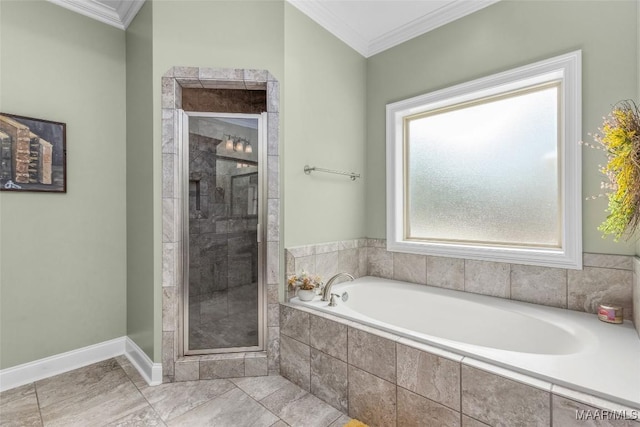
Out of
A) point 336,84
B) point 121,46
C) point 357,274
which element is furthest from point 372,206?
point 121,46

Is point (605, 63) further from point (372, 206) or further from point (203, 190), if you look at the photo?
point (203, 190)

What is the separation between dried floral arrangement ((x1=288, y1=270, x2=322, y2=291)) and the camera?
219 centimetres

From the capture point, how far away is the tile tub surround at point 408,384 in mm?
1123

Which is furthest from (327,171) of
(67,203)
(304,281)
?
(67,203)

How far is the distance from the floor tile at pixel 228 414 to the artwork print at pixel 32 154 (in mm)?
1846

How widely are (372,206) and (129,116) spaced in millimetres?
2266

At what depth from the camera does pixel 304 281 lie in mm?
2197

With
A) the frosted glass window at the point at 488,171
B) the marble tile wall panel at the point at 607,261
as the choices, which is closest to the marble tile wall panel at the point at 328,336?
the frosted glass window at the point at 488,171

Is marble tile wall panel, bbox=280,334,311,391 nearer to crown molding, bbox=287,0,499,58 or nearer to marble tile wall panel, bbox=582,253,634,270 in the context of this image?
marble tile wall panel, bbox=582,253,634,270

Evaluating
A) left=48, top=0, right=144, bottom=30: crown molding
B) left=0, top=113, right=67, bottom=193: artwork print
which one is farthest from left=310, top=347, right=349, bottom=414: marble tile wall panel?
left=48, top=0, right=144, bottom=30: crown molding

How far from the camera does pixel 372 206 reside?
297cm

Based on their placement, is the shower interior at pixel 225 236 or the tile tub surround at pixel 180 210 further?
the shower interior at pixel 225 236

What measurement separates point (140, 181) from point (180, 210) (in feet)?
1.42

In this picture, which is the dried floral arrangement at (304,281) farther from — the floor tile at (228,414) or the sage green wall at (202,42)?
the sage green wall at (202,42)
